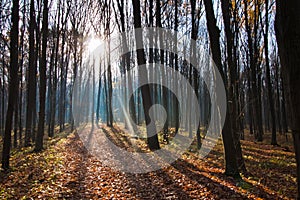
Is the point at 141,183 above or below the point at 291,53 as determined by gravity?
below

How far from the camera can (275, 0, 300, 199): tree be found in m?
2.18

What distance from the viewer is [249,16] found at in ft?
56.4

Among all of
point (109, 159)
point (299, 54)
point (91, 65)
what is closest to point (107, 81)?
point (91, 65)

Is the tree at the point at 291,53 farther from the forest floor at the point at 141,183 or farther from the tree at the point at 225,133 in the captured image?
the tree at the point at 225,133

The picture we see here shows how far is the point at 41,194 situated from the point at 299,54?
5.92m

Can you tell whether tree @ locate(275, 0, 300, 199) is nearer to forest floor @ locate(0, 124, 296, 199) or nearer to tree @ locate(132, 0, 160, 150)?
forest floor @ locate(0, 124, 296, 199)

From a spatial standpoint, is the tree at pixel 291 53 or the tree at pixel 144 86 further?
the tree at pixel 144 86

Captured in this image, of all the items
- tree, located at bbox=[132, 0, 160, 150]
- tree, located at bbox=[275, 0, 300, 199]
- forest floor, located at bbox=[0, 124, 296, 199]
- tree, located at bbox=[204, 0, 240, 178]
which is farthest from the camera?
tree, located at bbox=[132, 0, 160, 150]

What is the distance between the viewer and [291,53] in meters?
2.20

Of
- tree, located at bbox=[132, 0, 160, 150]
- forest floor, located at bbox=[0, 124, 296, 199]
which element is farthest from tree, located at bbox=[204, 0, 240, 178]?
tree, located at bbox=[132, 0, 160, 150]

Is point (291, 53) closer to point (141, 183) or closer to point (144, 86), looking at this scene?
point (141, 183)

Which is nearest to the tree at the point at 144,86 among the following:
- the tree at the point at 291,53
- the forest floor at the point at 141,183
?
the forest floor at the point at 141,183

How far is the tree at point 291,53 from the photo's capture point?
2176 mm

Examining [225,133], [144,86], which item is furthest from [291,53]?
[144,86]
